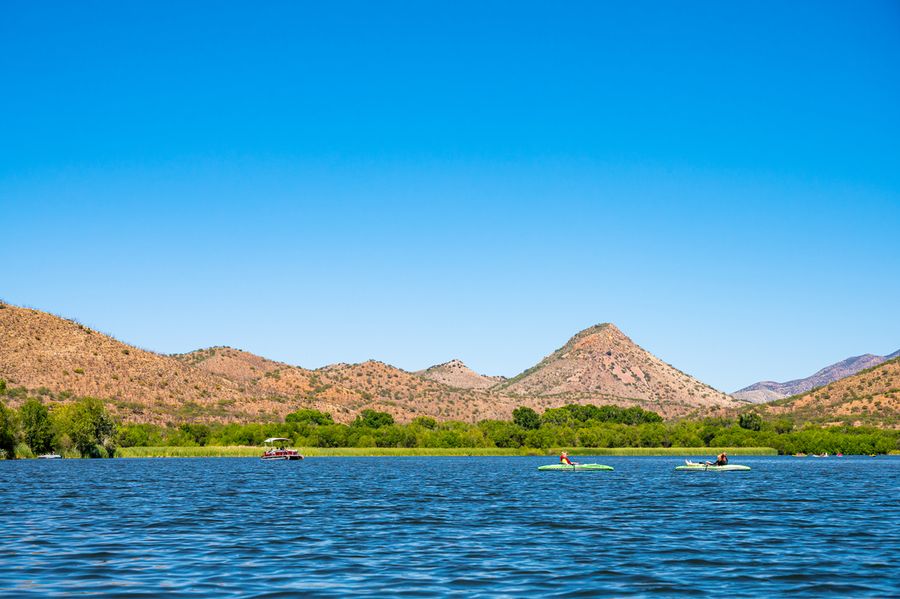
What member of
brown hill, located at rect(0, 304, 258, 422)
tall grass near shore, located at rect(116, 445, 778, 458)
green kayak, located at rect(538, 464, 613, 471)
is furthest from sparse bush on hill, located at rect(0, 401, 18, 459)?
green kayak, located at rect(538, 464, 613, 471)

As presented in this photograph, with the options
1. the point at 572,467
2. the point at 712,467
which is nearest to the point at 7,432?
the point at 572,467

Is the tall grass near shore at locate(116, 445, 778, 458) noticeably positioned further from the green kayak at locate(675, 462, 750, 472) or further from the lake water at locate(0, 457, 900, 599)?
the lake water at locate(0, 457, 900, 599)

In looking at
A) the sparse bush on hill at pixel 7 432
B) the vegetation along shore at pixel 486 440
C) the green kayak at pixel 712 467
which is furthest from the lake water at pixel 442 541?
the vegetation along shore at pixel 486 440

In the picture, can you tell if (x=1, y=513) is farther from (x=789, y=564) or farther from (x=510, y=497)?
(x=789, y=564)

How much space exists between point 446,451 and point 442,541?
5436 inches

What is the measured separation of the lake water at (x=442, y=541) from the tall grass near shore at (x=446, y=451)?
243ft

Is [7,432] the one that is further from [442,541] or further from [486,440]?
[442,541]

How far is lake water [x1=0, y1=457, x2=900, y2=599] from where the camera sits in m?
29.5

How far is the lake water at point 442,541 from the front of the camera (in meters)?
29.5

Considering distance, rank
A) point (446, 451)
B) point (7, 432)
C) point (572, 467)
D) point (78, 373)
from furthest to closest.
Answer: point (78, 373), point (446, 451), point (7, 432), point (572, 467)

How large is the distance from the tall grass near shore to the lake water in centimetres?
7414

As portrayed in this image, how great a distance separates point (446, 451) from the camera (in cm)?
17700

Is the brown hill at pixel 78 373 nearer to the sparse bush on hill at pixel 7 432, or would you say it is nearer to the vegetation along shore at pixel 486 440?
the vegetation along shore at pixel 486 440

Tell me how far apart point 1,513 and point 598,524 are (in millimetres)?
29226
